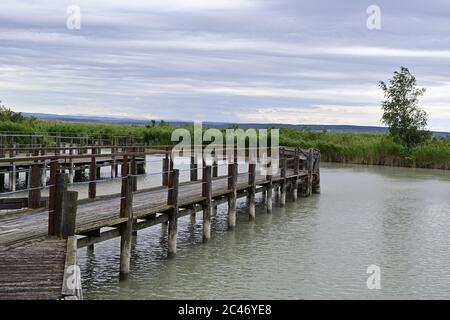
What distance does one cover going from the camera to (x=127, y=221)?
36.8 feet

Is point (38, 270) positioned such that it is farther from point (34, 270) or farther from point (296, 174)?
point (296, 174)

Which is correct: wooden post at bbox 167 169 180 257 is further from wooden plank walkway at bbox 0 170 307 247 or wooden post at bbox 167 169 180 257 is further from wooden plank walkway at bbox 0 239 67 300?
wooden plank walkway at bbox 0 239 67 300

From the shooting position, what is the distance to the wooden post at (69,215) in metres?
9.10

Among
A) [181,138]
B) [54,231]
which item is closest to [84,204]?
[54,231]

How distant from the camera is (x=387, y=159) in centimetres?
4534

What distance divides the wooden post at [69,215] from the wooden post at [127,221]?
1.98 meters

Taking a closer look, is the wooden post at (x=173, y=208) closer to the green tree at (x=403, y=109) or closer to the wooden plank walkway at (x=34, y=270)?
the wooden plank walkway at (x=34, y=270)

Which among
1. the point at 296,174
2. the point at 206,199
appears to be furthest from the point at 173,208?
the point at 296,174

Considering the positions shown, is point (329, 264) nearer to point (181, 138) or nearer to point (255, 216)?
A: point (255, 216)

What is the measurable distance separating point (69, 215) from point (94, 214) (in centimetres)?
234

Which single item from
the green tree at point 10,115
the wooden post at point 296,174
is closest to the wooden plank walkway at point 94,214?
the wooden post at point 296,174

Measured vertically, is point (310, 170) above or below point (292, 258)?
above
